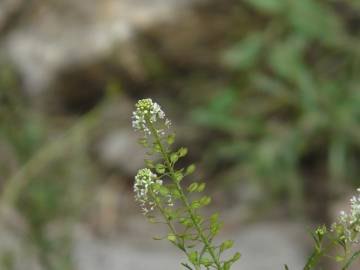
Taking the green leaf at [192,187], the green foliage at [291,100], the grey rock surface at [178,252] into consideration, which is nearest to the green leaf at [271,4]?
the green foliage at [291,100]

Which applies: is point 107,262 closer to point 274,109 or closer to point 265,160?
point 265,160

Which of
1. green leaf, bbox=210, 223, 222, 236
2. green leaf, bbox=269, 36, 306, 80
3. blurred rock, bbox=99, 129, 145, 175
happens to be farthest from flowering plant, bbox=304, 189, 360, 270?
blurred rock, bbox=99, 129, 145, 175

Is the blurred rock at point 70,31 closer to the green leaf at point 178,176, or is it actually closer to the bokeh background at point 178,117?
the bokeh background at point 178,117

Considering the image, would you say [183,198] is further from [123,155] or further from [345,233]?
[123,155]

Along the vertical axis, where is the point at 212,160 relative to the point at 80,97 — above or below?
below

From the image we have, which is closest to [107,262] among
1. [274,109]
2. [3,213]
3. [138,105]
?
[3,213]

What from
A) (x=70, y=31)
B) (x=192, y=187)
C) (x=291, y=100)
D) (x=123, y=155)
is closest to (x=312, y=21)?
(x=291, y=100)

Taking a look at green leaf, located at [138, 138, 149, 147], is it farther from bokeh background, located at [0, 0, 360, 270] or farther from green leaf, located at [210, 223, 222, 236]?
bokeh background, located at [0, 0, 360, 270]
